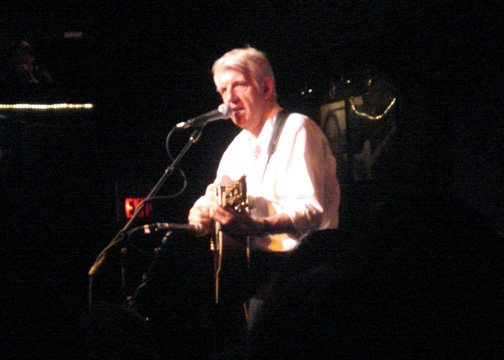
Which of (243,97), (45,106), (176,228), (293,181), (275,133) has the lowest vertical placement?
(176,228)

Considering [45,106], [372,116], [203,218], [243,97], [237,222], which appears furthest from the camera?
[45,106]

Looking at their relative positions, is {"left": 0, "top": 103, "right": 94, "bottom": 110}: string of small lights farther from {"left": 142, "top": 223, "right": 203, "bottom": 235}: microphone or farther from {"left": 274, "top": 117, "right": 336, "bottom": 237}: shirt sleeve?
{"left": 274, "top": 117, "right": 336, "bottom": 237}: shirt sleeve

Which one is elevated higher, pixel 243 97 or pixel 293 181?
pixel 243 97

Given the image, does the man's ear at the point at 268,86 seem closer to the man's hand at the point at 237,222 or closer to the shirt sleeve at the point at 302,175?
the shirt sleeve at the point at 302,175

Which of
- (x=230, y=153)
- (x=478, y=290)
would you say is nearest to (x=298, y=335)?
(x=478, y=290)

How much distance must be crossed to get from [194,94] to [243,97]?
2334mm

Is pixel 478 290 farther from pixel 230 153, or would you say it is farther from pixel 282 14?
pixel 282 14

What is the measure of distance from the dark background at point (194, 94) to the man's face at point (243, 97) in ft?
4.63

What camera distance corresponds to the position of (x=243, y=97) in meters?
1.92

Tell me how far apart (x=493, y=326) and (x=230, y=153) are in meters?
1.57

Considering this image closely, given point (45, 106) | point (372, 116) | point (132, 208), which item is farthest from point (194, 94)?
point (372, 116)

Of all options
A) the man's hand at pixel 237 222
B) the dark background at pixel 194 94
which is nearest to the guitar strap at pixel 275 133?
the man's hand at pixel 237 222

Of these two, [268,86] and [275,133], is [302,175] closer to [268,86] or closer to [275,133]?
[275,133]

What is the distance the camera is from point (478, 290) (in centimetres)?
59
